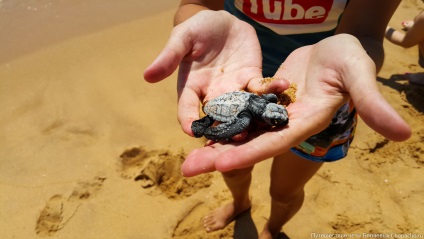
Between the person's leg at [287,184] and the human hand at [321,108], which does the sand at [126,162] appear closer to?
the person's leg at [287,184]

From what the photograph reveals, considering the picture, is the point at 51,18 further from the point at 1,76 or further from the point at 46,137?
the point at 46,137

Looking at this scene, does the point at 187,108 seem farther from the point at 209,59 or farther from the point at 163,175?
the point at 163,175

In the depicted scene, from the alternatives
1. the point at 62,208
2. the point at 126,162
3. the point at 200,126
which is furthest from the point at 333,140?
the point at 62,208

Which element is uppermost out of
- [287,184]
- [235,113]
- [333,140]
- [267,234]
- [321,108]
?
[321,108]

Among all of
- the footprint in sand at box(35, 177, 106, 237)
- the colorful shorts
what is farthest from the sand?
the colorful shorts

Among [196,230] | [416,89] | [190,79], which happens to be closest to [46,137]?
[196,230]

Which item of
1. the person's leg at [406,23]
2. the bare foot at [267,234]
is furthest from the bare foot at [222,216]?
the person's leg at [406,23]
